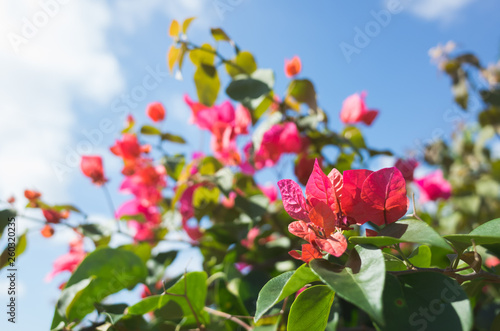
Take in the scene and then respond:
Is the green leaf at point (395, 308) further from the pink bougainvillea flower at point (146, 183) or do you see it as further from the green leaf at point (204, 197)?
the pink bougainvillea flower at point (146, 183)

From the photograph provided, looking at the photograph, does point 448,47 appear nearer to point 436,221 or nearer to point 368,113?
point 436,221

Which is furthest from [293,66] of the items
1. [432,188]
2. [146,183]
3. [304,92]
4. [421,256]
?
[432,188]

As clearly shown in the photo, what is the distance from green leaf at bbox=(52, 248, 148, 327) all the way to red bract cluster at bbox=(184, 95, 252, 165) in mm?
356

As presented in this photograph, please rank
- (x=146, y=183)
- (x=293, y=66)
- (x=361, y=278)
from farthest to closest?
(x=146, y=183) < (x=293, y=66) < (x=361, y=278)

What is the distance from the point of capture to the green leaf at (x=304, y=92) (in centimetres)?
73

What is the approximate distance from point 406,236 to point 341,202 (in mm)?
71

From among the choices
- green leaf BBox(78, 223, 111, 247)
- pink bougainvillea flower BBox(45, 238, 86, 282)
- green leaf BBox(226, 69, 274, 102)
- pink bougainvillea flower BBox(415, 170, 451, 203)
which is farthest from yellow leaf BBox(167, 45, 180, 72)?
pink bougainvillea flower BBox(415, 170, 451, 203)

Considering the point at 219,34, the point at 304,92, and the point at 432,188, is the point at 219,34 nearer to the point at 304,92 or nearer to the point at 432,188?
the point at 304,92

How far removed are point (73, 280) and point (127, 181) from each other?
20.0 inches

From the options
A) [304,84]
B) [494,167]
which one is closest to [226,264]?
[304,84]

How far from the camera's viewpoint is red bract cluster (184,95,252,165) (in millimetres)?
869

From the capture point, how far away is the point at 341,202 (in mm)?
334

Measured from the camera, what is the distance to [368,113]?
3.04ft

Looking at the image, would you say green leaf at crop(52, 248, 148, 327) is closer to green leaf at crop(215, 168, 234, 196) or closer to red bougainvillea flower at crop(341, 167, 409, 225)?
green leaf at crop(215, 168, 234, 196)
